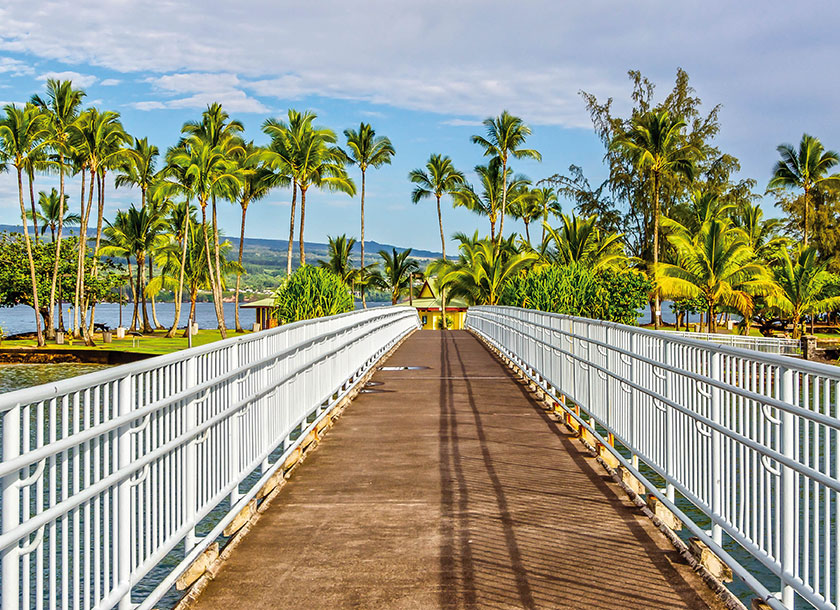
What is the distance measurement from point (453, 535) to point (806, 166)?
6825cm

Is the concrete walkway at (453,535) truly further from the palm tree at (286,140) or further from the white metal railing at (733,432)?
the palm tree at (286,140)

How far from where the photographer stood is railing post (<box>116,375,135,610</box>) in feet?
13.7

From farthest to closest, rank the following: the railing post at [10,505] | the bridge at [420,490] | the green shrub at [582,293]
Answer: the green shrub at [582,293]
the bridge at [420,490]
the railing post at [10,505]

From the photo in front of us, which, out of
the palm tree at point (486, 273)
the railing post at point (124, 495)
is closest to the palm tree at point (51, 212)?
the palm tree at point (486, 273)

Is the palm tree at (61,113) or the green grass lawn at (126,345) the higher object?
the palm tree at (61,113)

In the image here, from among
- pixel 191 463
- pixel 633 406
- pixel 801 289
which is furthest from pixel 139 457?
pixel 801 289

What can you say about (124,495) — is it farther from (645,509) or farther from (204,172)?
(204,172)

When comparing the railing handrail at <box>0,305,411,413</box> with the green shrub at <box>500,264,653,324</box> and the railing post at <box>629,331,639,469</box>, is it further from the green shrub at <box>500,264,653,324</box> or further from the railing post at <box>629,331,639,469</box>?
the green shrub at <box>500,264,653,324</box>

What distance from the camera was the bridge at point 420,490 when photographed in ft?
12.8

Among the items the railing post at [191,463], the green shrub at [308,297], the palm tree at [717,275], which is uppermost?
the palm tree at [717,275]

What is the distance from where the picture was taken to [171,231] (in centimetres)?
8044

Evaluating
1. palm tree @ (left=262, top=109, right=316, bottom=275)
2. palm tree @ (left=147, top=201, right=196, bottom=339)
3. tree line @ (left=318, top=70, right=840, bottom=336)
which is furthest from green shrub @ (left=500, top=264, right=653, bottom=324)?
palm tree @ (left=147, top=201, right=196, bottom=339)

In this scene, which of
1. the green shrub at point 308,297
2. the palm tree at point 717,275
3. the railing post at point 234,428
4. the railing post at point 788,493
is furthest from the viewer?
the palm tree at point 717,275

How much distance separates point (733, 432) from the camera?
5.05m
